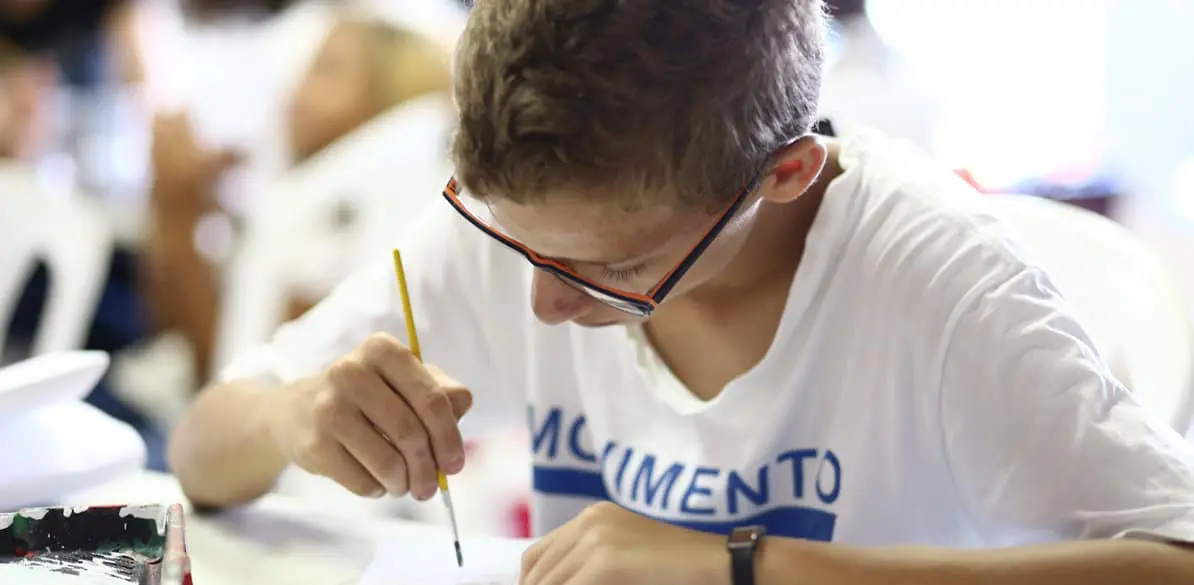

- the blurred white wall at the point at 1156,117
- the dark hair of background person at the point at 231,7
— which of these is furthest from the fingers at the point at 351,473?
the dark hair of background person at the point at 231,7

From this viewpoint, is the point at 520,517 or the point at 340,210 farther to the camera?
the point at 340,210

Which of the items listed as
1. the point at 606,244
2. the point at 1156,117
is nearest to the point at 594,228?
the point at 606,244

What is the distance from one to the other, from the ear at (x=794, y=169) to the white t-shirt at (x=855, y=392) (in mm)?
109

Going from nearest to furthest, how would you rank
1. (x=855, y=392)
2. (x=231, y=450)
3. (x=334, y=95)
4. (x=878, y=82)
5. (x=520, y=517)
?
(x=855, y=392)
(x=231, y=450)
(x=520, y=517)
(x=878, y=82)
(x=334, y=95)

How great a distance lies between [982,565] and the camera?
0.71m

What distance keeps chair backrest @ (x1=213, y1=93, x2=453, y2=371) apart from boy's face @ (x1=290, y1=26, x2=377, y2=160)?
3.0 inches

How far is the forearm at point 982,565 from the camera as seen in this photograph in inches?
26.9

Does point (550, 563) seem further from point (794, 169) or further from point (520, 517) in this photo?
point (520, 517)

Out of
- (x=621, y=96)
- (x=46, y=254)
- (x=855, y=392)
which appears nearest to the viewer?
(x=621, y=96)

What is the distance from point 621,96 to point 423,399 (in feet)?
0.97

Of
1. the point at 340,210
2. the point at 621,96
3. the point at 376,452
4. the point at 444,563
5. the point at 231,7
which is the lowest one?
the point at 444,563

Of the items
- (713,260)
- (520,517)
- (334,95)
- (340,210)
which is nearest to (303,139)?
(334,95)

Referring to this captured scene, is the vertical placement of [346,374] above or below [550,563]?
above

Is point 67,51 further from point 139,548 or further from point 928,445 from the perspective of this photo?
point 928,445
